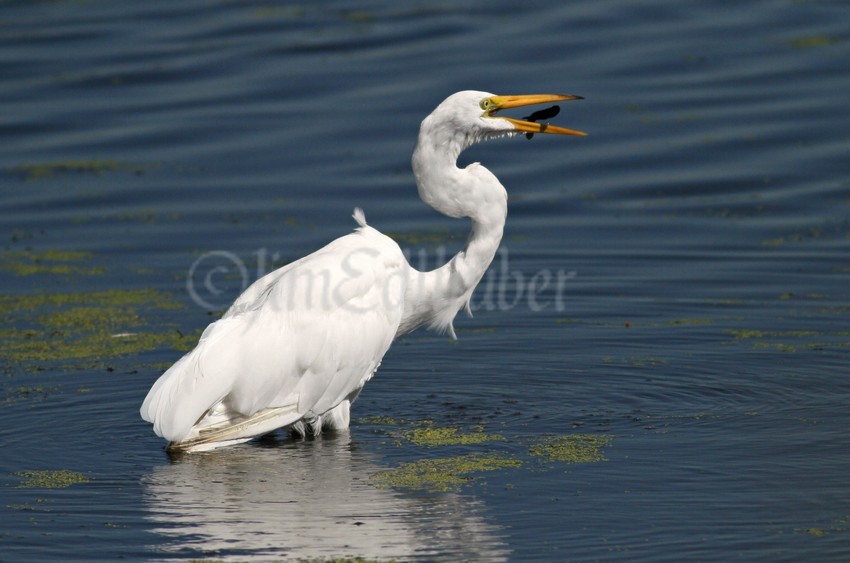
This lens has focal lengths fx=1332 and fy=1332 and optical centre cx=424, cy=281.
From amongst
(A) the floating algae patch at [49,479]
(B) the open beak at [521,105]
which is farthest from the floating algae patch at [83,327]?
(B) the open beak at [521,105]

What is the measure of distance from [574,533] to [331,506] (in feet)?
3.40

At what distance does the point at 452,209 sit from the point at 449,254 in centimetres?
347

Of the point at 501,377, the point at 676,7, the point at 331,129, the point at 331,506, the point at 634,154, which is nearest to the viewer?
the point at 331,506

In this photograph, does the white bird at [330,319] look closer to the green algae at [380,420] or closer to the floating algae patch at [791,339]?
Result: the green algae at [380,420]

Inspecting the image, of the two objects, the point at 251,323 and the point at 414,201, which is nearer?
the point at 251,323

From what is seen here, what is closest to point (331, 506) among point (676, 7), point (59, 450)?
point (59, 450)

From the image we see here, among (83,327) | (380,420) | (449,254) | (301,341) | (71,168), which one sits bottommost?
(380,420)

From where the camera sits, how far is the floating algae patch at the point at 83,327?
822 cm

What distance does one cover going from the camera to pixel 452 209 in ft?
23.1

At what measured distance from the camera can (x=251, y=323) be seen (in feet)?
21.4

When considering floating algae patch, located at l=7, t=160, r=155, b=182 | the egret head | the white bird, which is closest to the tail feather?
the white bird

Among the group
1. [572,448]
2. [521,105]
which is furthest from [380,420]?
[521,105]

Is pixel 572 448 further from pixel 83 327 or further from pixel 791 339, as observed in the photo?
pixel 83 327

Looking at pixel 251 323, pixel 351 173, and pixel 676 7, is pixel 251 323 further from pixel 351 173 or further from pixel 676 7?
pixel 676 7
